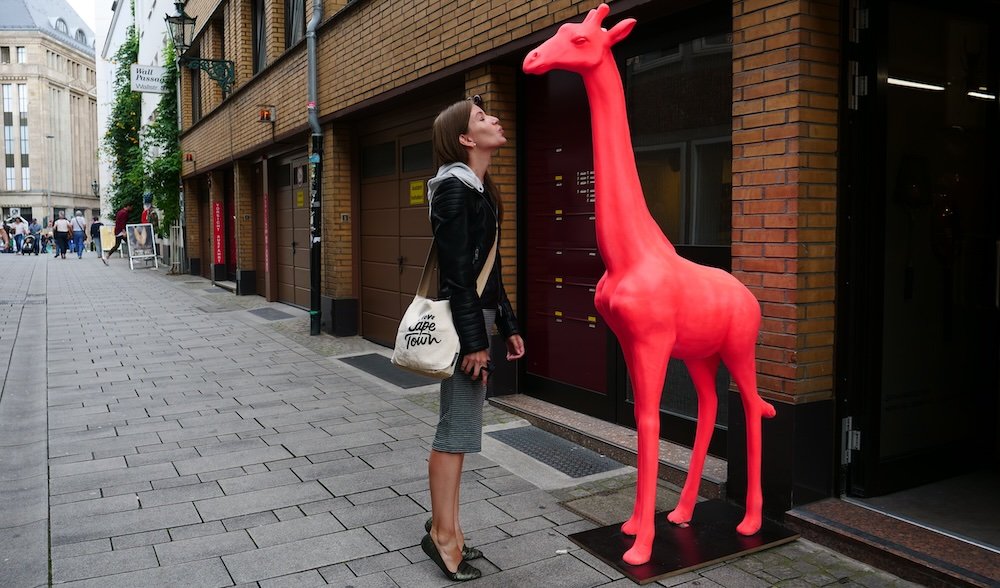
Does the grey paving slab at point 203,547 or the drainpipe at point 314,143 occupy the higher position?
the drainpipe at point 314,143

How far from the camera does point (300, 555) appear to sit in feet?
12.6

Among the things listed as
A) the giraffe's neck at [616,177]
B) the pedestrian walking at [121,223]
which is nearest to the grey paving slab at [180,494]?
the giraffe's neck at [616,177]

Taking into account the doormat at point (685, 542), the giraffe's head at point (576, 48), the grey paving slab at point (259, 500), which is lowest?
the grey paving slab at point (259, 500)

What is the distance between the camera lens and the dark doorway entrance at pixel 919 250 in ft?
13.7

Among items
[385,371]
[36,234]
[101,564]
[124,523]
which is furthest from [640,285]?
[36,234]

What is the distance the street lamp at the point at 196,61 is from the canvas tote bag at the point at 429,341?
13.2 metres

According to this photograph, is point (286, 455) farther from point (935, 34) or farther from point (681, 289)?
point (935, 34)

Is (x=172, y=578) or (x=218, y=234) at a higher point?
(x=218, y=234)

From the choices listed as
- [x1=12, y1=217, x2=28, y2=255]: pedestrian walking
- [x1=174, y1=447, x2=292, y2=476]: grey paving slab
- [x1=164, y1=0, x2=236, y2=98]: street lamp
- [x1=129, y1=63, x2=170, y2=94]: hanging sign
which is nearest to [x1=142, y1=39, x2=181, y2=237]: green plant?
[x1=129, y1=63, x2=170, y2=94]: hanging sign

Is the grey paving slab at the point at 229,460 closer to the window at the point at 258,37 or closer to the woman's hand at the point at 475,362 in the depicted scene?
the woman's hand at the point at 475,362

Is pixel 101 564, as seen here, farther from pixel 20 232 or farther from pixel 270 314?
pixel 20 232

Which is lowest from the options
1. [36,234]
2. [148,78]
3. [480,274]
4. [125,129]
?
[480,274]

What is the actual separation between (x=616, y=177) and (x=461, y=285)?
0.90 m

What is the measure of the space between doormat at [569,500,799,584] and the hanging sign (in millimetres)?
21842
